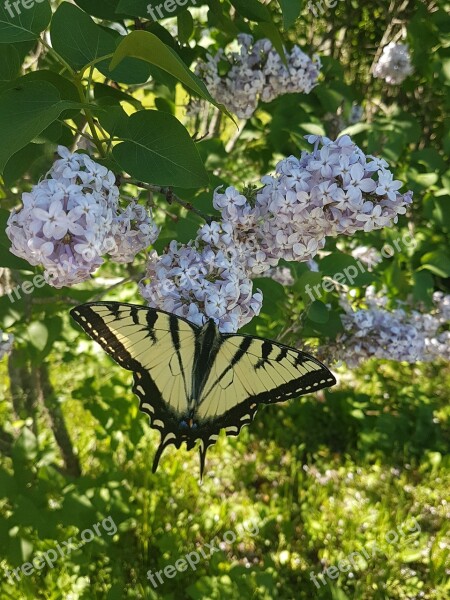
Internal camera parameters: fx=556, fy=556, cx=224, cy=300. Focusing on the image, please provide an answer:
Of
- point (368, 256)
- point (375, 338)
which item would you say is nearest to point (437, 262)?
point (368, 256)

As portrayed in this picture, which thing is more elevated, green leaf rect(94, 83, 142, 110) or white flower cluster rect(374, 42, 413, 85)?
white flower cluster rect(374, 42, 413, 85)

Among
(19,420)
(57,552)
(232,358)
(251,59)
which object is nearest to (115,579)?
(57,552)

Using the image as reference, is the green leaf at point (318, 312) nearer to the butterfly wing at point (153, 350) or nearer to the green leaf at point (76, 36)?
the butterfly wing at point (153, 350)

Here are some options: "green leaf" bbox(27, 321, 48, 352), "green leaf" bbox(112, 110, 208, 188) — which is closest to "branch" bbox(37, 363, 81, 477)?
"green leaf" bbox(27, 321, 48, 352)

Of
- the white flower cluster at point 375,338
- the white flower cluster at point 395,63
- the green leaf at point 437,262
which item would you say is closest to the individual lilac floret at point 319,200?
the white flower cluster at point 375,338

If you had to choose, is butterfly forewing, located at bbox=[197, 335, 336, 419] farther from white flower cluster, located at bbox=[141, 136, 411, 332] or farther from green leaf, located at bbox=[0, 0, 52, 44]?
green leaf, located at bbox=[0, 0, 52, 44]

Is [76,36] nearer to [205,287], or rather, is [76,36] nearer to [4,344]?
[205,287]
